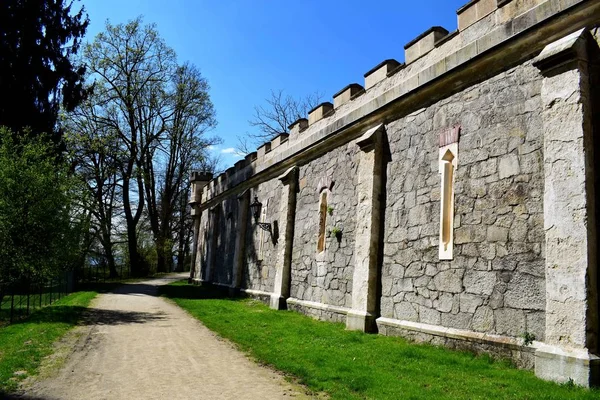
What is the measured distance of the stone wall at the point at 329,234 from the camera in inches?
403

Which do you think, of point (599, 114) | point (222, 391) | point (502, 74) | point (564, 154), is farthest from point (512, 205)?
point (222, 391)

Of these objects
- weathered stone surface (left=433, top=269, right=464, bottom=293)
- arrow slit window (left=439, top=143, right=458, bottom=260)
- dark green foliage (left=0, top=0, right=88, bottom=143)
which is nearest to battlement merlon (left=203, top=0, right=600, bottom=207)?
arrow slit window (left=439, top=143, right=458, bottom=260)

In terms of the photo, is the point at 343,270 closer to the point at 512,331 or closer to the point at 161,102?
the point at 512,331

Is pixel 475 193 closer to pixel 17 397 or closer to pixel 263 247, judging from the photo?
pixel 17 397

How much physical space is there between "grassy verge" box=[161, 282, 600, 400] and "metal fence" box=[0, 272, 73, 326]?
648cm

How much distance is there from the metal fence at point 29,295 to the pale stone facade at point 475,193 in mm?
7288

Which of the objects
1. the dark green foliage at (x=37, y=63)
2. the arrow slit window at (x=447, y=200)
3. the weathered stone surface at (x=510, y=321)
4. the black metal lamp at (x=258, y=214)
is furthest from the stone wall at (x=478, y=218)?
the dark green foliage at (x=37, y=63)

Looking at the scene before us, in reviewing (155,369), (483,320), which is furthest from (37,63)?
(483,320)

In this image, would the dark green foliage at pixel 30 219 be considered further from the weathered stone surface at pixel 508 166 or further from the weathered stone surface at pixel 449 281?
the weathered stone surface at pixel 508 166

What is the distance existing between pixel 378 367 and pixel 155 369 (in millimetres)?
2894

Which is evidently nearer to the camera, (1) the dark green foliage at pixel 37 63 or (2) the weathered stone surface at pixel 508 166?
(2) the weathered stone surface at pixel 508 166

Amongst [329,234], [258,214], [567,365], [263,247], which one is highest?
[258,214]

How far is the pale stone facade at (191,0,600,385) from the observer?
5.46 meters

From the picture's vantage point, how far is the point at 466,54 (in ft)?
24.2
